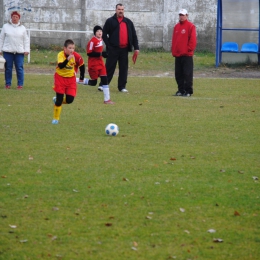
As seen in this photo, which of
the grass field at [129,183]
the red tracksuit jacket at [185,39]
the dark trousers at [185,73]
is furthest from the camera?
the dark trousers at [185,73]

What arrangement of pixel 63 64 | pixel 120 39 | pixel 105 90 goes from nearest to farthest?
pixel 63 64, pixel 105 90, pixel 120 39

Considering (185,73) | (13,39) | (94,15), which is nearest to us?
(185,73)

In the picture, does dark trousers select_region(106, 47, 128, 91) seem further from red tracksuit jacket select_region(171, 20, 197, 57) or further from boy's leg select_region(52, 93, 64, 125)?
boy's leg select_region(52, 93, 64, 125)

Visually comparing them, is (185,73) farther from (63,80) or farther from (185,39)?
(63,80)

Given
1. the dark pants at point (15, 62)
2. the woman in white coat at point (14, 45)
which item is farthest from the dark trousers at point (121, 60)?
the dark pants at point (15, 62)

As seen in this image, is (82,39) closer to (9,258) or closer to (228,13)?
(228,13)

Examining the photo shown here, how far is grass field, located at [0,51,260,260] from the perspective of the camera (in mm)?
5605

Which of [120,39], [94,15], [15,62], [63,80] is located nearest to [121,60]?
[120,39]

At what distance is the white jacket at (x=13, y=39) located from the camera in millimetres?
16281

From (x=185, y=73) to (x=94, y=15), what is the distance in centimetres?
1042

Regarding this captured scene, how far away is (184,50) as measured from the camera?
52.3 feet

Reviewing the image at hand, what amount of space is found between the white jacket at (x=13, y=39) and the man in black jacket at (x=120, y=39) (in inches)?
80.3

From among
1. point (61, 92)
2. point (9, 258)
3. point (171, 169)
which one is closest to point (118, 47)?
point (61, 92)

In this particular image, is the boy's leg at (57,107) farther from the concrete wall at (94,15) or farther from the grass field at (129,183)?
the concrete wall at (94,15)
